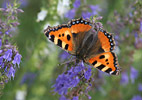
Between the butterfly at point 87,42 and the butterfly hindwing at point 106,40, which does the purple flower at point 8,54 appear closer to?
the butterfly at point 87,42

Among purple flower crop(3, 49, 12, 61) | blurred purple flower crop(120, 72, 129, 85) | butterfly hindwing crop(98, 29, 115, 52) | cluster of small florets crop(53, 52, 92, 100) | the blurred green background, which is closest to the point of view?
purple flower crop(3, 49, 12, 61)

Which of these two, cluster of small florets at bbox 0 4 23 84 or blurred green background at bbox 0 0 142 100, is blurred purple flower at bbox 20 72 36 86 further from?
cluster of small florets at bbox 0 4 23 84

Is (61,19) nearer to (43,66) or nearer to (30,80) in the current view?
(43,66)

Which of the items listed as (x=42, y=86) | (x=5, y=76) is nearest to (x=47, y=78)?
(x=42, y=86)

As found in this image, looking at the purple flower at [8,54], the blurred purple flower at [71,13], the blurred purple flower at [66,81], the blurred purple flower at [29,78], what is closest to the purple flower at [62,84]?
the blurred purple flower at [66,81]

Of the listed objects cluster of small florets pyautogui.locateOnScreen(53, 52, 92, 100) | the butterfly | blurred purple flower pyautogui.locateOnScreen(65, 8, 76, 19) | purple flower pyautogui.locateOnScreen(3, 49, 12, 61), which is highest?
blurred purple flower pyautogui.locateOnScreen(65, 8, 76, 19)

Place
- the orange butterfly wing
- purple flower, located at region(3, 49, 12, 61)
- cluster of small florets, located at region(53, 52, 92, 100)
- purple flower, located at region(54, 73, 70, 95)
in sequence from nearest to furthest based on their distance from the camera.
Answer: purple flower, located at region(3, 49, 12, 61) < cluster of small florets, located at region(53, 52, 92, 100) < purple flower, located at region(54, 73, 70, 95) < the orange butterfly wing

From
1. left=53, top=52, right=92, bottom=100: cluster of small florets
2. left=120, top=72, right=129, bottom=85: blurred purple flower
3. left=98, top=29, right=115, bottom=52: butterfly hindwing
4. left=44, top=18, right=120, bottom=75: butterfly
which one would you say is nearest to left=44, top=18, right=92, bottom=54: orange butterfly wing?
left=44, top=18, right=120, bottom=75: butterfly

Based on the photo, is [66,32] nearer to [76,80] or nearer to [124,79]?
[76,80]
